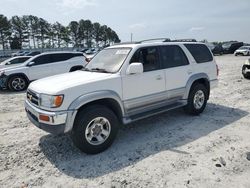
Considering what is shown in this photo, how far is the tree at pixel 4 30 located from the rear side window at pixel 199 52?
63.3m

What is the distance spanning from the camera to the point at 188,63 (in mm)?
5633

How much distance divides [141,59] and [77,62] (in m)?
7.47

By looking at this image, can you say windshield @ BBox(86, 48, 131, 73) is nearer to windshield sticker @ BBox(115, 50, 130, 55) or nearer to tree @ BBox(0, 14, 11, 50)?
windshield sticker @ BBox(115, 50, 130, 55)

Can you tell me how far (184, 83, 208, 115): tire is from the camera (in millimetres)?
5734

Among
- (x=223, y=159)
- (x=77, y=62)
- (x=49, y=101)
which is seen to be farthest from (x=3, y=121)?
(x=77, y=62)

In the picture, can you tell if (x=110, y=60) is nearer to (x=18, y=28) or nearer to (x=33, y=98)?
(x=33, y=98)

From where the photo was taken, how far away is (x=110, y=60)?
4883 mm

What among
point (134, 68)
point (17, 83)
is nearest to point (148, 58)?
point (134, 68)

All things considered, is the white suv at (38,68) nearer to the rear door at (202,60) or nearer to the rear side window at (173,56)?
the rear door at (202,60)

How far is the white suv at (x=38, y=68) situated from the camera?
1040cm

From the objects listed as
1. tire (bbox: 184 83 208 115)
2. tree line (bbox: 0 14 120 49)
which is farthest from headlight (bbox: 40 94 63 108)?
tree line (bbox: 0 14 120 49)

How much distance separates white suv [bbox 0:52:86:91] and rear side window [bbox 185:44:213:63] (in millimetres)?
6995

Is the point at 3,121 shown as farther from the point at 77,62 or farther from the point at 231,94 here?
the point at 231,94

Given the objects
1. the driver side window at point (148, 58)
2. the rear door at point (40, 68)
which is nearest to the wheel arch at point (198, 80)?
the driver side window at point (148, 58)
